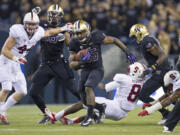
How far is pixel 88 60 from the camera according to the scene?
26.1ft

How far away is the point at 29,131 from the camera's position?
7262 millimetres

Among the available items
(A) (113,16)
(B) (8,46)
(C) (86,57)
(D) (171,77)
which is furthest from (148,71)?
(A) (113,16)

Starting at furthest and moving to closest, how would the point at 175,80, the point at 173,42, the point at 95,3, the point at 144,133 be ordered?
1. the point at 95,3
2. the point at 173,42
3. the point at 175,80
4. the point at 144,133

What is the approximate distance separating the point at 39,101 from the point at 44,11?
567 centimetres

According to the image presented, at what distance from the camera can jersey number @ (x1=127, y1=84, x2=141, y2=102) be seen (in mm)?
8445

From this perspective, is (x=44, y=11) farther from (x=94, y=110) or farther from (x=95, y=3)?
(x=94, y=110)

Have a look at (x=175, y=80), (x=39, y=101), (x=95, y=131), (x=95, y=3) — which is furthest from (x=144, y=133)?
(x=95, y=3)

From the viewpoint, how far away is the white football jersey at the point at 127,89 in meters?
8.44

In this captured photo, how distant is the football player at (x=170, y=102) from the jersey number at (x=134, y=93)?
447 millimetres

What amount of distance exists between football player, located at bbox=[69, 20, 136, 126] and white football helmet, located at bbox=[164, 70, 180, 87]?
1.94ft

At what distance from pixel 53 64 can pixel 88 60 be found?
1010mm

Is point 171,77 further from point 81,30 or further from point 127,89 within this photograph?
point 81,30

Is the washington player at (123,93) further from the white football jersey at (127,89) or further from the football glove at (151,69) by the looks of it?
the football glove at (151,69)

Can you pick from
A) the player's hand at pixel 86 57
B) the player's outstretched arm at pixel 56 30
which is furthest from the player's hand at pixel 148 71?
the player's outstretched arm at pixel 56 30
